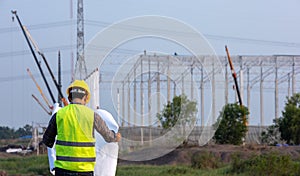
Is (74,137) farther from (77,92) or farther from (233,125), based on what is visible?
(233,125)

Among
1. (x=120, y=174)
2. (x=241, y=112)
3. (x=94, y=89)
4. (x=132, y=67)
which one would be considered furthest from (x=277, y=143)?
(x=94, y=89)

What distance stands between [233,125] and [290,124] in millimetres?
3313

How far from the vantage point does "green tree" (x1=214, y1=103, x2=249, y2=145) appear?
1453 inches

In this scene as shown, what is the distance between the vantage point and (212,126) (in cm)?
1620

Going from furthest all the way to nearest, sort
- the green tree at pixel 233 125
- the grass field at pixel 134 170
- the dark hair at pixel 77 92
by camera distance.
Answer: the green tree at pixel 233 125 → the grass field at pixel 134 170 → the dark hair at pixel 77 92

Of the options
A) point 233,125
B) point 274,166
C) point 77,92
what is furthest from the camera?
point 233,125

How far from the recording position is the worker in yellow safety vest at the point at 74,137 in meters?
6.19

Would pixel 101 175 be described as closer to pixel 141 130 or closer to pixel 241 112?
pixel 141 130

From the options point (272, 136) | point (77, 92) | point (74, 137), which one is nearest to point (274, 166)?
point (77, 92)

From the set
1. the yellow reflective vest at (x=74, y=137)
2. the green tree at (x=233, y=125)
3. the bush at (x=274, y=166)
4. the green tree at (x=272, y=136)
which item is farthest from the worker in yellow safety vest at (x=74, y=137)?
the green tree at (x=272, y=136)

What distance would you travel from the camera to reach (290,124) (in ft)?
122

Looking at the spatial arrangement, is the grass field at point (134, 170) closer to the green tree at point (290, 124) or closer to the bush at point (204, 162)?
the bush at point (204, 162)

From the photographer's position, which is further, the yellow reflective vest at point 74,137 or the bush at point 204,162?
the bush at point 204,162

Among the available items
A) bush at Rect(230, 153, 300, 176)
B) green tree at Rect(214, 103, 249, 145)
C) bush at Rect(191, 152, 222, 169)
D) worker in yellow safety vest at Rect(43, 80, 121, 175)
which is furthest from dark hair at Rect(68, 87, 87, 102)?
green tree at Rect(214, 103, 249, 145)
